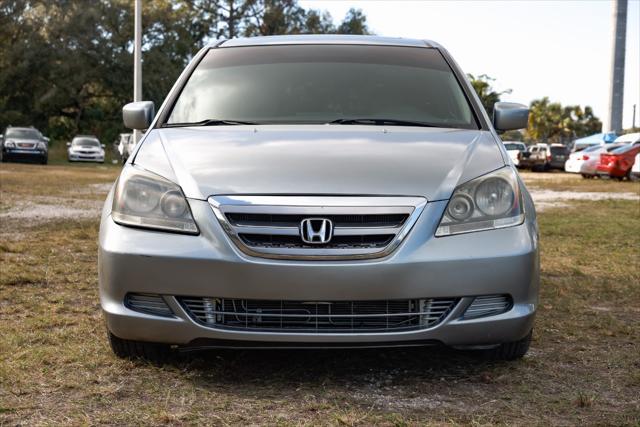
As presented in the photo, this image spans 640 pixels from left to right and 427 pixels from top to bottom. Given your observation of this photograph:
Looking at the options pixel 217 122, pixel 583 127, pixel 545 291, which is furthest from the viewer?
pixel 583 127

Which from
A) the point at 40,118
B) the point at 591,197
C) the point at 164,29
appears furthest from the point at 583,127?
the point at 591,197

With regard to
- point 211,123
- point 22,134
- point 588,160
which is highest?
point 211,123

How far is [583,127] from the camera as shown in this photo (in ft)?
307

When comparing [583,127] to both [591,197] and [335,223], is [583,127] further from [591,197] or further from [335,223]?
[335,223]

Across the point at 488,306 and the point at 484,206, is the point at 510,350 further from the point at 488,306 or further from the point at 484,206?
the point at 484,206

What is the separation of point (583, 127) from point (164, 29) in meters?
55.3

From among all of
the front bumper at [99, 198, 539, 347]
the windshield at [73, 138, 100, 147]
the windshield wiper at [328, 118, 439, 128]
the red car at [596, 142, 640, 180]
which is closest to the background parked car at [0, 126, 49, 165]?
the windshield at [73, 138, 100, 147]

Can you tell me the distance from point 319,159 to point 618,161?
24.3 metres

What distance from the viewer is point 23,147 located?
34812 mm

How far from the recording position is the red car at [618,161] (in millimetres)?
26156

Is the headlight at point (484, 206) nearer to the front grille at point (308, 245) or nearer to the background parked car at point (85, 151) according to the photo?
the front grille at point (308, 245)

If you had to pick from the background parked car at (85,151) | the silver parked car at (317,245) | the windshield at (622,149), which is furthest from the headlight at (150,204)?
the background parked car at (85,151)

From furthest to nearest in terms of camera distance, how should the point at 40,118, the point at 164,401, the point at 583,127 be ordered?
the point at 583,127
the point at 40,118
the point at 164,401

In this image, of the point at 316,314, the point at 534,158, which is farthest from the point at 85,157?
the point at 316,314
